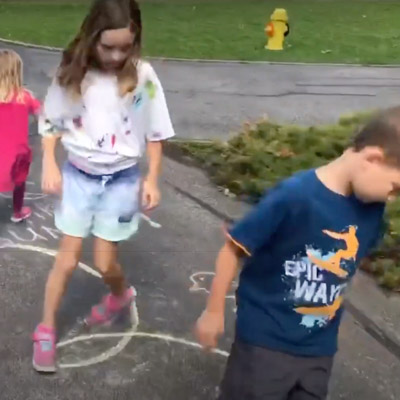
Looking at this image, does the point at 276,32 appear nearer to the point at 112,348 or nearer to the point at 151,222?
the point at 151,222

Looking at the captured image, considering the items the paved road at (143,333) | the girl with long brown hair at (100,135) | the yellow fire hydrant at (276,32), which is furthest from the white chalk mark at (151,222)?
the yellow fire hydrant at (276,32)

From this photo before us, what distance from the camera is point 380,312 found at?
4273mm

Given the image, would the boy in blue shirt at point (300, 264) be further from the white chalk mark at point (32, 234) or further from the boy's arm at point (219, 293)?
the white chalk mark at point (32, 234)

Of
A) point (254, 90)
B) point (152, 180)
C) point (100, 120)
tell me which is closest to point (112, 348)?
point (152, 180)

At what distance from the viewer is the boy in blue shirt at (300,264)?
2.37m

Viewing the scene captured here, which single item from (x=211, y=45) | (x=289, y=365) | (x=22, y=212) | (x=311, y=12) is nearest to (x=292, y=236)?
(x=289, y=365)

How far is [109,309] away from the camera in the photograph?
395 cm

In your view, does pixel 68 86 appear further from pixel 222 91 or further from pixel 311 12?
pixel 311 12

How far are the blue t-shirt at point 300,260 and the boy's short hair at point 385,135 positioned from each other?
0.18m

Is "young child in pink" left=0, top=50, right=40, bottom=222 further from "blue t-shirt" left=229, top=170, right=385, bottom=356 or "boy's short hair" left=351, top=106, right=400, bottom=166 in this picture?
"boy's short hair" left=351, top=106, right=400, bottom=166

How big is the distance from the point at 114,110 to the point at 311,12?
16640 mm

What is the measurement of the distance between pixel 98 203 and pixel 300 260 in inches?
50.7

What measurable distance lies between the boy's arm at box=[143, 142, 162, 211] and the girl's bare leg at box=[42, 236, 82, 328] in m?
0.33

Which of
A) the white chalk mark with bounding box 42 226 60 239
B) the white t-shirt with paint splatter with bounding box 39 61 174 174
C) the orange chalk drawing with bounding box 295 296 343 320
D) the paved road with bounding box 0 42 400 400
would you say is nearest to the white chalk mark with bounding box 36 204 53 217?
the paved road with bounding box 0 42 400 400
